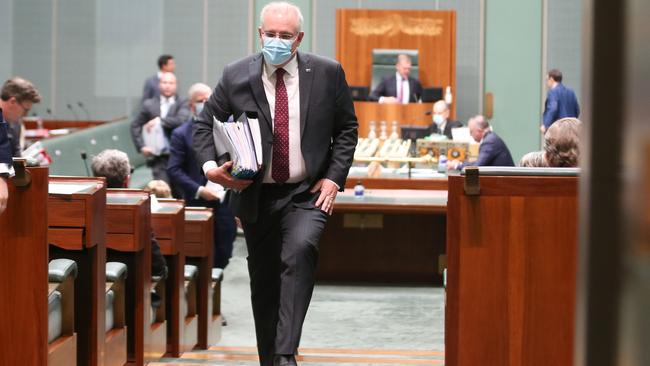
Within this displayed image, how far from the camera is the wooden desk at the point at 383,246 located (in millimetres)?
8703

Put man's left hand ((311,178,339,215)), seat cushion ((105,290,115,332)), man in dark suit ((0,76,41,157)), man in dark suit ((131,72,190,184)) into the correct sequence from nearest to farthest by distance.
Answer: man's left hand ((311,178,339,215)) < seat cushion ((105,290,115,332)) < man in dark suit ((0,76,41,157)) < man in dark suit ((131,72,190,184))

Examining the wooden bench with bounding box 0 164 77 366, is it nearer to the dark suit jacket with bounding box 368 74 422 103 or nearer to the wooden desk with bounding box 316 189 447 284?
the wooden desk with bounding box 316 189 447 284

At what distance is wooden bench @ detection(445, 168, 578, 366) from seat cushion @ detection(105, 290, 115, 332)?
157 cm

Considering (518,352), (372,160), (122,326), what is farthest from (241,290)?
(518,352)

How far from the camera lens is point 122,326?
14.4 feet

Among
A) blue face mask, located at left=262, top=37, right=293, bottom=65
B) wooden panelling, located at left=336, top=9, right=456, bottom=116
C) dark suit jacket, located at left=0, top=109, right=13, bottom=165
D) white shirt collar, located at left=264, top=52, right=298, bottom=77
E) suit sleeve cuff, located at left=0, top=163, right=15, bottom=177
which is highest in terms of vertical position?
wooden panelling, located at left=336, top=9, right=456, bottom=116

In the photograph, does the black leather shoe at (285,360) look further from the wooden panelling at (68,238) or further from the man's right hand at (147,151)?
the man's right hand at (147,151)

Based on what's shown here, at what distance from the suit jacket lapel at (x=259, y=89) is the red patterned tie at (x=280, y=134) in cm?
3

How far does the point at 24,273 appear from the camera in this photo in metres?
3.15

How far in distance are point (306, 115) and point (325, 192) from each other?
0.26 m

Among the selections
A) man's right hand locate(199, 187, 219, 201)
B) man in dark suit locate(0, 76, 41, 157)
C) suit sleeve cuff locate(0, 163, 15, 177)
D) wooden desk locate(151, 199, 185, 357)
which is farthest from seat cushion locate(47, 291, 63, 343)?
man's right hand locate(199, 187, 219, 201)

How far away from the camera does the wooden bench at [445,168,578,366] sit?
3.14 m

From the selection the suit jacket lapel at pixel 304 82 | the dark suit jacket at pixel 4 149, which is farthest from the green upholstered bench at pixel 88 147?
the dark suit jacket at pixel 4 149

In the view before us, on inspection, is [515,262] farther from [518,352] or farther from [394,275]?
[394,275]
